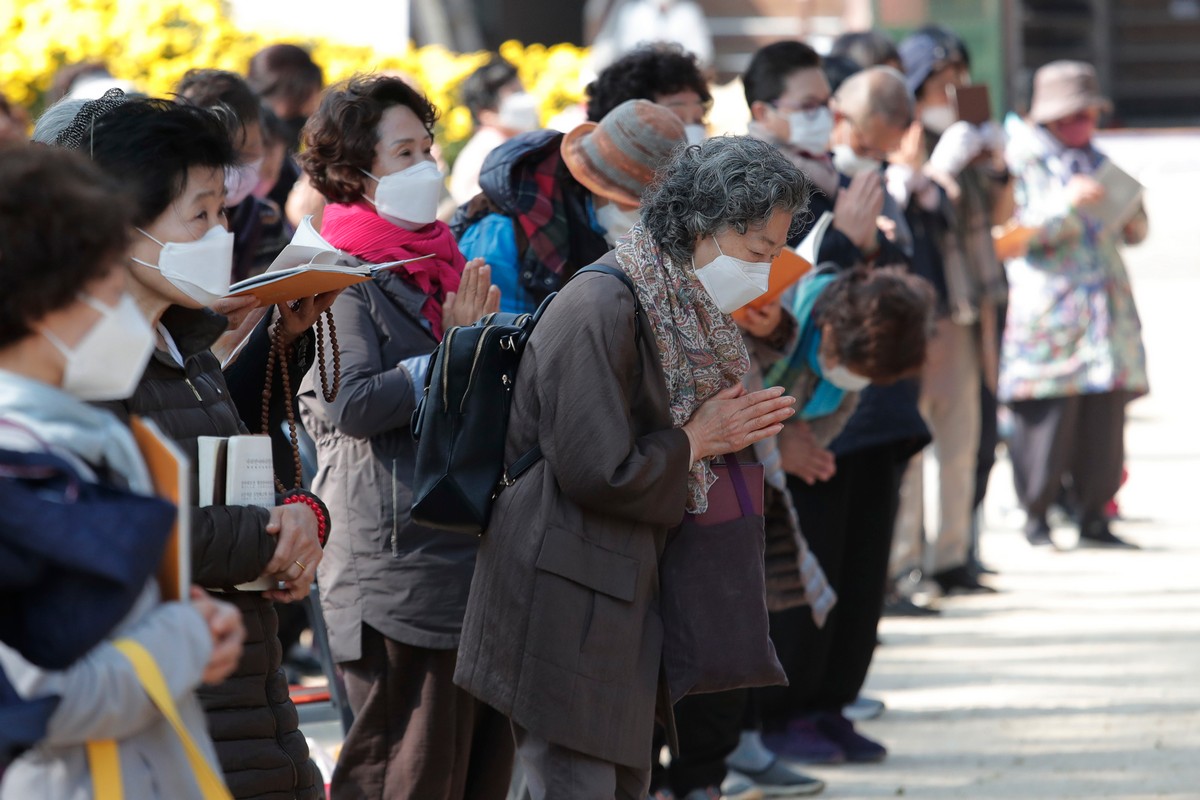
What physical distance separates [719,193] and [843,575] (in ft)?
7.60

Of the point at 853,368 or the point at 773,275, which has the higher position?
the point at 773,275

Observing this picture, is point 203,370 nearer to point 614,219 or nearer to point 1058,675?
point 614,219

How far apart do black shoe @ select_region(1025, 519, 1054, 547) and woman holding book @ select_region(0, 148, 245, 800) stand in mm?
7245

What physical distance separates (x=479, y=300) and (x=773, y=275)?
76 cm

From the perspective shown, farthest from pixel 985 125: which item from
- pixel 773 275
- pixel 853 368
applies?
pixel 773 275

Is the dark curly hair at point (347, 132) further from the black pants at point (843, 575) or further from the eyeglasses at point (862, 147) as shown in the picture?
the eyeglasses at point (862, 147)

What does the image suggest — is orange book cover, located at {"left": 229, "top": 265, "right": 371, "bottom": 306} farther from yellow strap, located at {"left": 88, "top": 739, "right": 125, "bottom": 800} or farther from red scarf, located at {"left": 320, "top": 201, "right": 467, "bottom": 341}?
yellow strap, located at {"left": 88, "top": 739, "right": 125, "bottom": 800}

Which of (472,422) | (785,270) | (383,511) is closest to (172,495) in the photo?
(472,422)

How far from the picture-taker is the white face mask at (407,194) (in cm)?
377

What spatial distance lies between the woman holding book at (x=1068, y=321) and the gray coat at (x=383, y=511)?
16.7ft

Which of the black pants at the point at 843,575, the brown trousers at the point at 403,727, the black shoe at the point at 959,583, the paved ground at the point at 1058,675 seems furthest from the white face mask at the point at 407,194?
the black shoe at the point at 959,583

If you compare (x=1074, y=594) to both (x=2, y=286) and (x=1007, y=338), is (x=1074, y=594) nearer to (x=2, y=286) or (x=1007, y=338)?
(x=1007, y=338)

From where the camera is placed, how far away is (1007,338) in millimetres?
8562

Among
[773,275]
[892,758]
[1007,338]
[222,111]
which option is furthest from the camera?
[1007,338]
